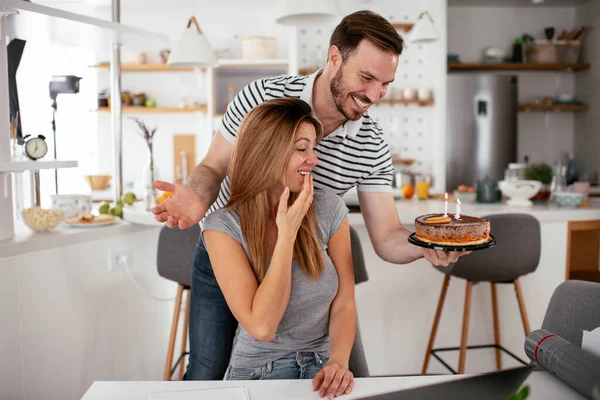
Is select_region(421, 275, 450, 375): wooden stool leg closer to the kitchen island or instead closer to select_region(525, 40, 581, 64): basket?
the kitchen island

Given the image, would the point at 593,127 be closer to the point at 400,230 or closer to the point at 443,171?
the point at 443,171

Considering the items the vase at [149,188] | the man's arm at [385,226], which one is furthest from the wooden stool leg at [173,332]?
the man's arm at [385,226]

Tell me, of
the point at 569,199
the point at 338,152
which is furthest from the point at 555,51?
the point at 338,152

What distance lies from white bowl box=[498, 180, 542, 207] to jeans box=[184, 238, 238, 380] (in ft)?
6.48

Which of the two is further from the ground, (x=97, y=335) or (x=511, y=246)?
(x=511, y=246)

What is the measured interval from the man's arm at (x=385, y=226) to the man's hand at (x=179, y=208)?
565 mm

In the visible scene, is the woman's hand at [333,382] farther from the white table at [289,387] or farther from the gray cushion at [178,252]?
the gray cushion at [178,252]

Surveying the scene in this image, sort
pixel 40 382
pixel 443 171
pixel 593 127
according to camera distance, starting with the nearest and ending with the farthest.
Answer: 1. pixel 40 382
2. pixel 443 171
3. pixel 593 127

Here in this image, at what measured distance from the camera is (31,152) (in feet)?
7.73

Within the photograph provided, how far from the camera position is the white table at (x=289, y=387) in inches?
44.1

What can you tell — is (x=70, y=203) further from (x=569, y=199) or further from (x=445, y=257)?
(x=569, y=199)

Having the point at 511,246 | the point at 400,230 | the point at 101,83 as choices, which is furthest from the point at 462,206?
the point at 101,83

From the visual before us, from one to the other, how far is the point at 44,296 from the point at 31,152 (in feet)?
1.87

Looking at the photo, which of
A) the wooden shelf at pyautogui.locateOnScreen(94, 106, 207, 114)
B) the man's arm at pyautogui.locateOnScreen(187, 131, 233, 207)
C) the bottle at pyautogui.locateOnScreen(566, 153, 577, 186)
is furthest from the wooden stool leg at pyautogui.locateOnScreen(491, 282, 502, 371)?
the wooden shelf at pyautogui.locateOnScreen(94, 106, 207, 114)
